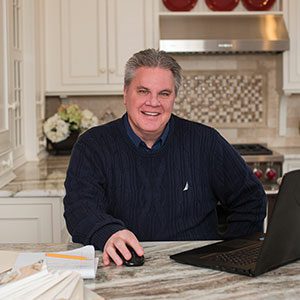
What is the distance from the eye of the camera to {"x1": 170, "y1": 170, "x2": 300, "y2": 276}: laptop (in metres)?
1.50

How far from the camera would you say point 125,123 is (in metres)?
2.33

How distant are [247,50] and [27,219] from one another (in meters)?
2.03

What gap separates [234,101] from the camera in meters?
4.79

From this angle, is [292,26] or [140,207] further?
[292,26]

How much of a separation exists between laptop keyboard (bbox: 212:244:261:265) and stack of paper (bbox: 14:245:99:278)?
12.8 inches

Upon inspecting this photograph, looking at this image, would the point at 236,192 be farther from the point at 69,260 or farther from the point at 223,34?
the point at 223,34

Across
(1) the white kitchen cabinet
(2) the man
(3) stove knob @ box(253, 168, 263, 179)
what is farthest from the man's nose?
(1) the white kitchen cabinet

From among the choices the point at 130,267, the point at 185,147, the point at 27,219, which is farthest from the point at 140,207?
the point at 27,219

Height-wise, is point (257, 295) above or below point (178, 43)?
below

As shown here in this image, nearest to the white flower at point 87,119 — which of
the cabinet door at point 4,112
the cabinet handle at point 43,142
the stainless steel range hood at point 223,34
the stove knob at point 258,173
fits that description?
the cabinet handle at point 43,142

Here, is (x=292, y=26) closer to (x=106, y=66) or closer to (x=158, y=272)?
(x=106, y=66)

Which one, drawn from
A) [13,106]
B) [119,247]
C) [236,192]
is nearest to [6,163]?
[13,106]

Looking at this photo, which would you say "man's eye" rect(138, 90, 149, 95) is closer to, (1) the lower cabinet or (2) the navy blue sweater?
(2) the navy blue sweater

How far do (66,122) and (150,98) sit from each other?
2.20 meters
